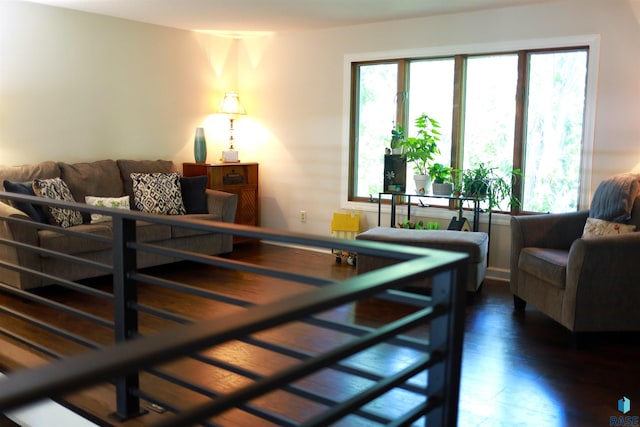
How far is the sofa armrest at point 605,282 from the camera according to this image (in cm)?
349

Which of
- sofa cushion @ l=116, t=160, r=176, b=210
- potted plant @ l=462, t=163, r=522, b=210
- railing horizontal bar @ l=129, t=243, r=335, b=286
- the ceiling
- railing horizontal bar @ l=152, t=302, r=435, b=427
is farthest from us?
sofa cushion @ l=116, t=160, r=176, b=210

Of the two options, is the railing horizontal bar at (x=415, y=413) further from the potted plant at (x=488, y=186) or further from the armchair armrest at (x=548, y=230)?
the potted plant at (x=488, y=186)

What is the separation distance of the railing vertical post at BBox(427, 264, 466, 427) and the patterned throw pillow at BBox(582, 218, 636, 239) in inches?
124

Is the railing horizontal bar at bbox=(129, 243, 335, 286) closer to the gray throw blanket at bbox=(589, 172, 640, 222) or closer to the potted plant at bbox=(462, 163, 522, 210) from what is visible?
the gray throw blanket at bbox=(589, 172, 640, 222)

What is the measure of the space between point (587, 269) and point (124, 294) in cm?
260

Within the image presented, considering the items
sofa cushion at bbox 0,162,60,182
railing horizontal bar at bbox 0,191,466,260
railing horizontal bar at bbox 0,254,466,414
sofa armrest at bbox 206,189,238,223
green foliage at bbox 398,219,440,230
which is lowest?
green foliage at bbox 398,219,440,230

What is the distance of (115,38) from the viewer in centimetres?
593

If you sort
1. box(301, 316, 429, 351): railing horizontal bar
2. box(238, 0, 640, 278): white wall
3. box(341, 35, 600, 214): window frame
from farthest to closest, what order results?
box(341, 35, 600, 214): window frame → box(238, 0, 640, 278): white wall → box(301, 316, 429, 351): railing horizontal bar

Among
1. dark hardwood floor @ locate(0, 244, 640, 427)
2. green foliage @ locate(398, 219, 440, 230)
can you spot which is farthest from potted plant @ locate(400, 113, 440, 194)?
dark hardwood floor @ locate(0, 244, 640, 427)

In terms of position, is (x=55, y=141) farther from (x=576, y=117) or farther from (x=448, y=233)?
(x=576, y=117)

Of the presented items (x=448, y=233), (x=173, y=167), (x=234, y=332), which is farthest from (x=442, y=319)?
(x=173, y=167)

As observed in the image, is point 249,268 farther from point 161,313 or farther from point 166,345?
point 166,345

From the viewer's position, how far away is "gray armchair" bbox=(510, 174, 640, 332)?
350 centimetres

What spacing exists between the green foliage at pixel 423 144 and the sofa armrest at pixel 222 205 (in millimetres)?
1742
